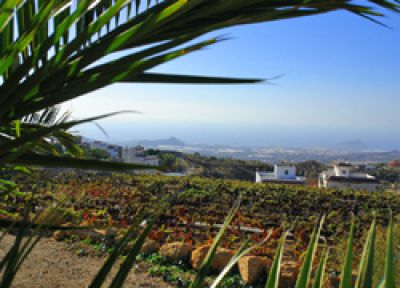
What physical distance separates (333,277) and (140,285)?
220 cm

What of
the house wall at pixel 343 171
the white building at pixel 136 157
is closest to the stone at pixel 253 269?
the white building at pixel 136 157

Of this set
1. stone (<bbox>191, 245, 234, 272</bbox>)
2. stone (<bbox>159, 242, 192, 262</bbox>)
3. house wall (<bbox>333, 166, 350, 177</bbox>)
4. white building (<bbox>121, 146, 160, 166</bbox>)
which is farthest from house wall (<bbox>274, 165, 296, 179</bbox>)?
stone (<bbox>191, 245, 234, 272</bbox>)

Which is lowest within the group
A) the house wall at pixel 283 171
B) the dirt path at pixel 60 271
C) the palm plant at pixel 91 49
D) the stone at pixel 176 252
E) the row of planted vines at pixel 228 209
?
the house wall at pixel 283 171

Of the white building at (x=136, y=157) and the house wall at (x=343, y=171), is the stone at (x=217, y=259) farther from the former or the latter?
the house wall at (x=343, y=171)

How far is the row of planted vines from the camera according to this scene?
19.0ft

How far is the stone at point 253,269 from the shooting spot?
4.53 m

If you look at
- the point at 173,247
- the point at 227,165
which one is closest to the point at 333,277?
the point at 173,247

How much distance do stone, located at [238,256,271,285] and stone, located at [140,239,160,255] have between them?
4.36ft

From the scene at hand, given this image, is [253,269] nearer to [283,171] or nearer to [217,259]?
[217,259]

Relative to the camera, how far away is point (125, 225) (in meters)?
6.39

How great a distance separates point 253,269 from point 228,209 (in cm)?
282

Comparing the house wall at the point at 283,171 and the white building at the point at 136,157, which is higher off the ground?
the white building at the point at 136,157

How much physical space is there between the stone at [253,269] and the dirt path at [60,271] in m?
0.93

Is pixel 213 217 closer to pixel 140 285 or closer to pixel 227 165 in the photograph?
pixel 140 285
